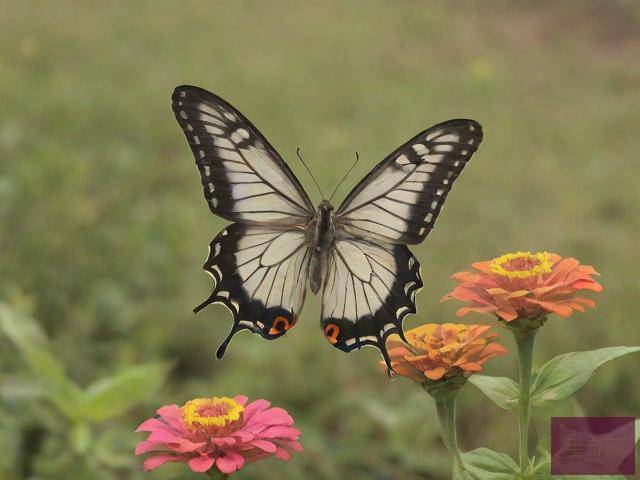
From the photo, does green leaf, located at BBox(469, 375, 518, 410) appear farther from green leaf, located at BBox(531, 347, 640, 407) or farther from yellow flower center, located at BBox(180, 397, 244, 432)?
yellow flower center, located at BBox(180, 397, 244, 432)

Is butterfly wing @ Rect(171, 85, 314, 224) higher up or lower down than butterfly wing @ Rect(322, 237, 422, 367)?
higher up

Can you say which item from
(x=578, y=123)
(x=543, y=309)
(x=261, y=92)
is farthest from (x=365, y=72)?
(x=543, y=309)

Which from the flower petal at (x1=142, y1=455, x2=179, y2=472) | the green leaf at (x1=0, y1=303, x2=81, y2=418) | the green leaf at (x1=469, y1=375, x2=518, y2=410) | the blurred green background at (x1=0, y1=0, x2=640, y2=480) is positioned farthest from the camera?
the blurred green background at (x1=0, y1=0, x2=640, y2=480)

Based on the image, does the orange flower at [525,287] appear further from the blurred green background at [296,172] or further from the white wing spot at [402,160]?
the blurred green background at [296,172]

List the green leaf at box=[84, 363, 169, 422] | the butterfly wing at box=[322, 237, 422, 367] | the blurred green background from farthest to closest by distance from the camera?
the blurred green background → the green leaf at box=[84, 363, 169, 422] → the butterfly wing at box=[322, 237, 422, 367]

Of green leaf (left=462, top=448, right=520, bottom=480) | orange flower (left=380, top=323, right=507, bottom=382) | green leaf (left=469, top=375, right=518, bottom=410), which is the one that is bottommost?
green leaf (left=462, top=448, right=520, bottom=480)

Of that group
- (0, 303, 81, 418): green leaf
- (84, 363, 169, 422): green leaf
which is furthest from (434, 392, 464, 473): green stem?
(0, 303, 81, 418): green leaf

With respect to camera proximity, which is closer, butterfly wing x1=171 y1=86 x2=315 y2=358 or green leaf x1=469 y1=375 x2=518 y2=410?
green leaf x1=469 y1=375 x2=518 y2=410

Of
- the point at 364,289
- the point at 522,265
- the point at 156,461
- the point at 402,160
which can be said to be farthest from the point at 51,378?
the point at 522,265
